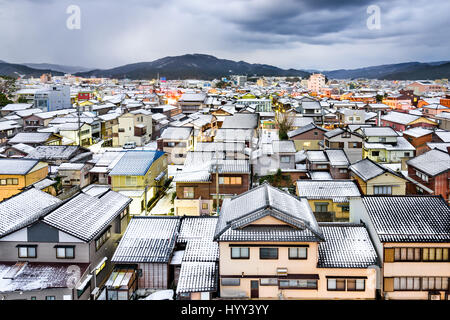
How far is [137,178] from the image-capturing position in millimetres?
15461

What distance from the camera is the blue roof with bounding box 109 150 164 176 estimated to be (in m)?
15.4

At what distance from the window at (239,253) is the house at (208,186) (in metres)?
6.11

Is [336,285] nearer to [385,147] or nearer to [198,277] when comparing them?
[198,277]

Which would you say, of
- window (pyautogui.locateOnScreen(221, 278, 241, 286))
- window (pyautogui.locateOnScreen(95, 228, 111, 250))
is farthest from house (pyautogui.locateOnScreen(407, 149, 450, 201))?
window (pyautogui.locateOnScreen(95, 228, 111, 250))

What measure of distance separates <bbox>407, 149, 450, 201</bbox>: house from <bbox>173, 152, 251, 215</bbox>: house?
773 cm

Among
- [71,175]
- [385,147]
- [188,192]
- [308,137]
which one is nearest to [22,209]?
[188,192]

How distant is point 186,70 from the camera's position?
406 ft

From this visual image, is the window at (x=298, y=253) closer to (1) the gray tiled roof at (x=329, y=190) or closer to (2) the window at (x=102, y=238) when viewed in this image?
(2) the window at (x=102, y=238)

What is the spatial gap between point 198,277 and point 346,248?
11.7 feet

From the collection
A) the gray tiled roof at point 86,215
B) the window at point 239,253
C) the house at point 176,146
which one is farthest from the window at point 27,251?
the house at point 176,146

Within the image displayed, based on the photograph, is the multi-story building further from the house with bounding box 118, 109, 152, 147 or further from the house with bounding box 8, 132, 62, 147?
the house with bounding box 8, 132, 62, 147

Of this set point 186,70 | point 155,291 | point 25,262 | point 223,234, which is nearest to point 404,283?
point 223,234

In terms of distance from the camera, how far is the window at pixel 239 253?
7.90 metres
